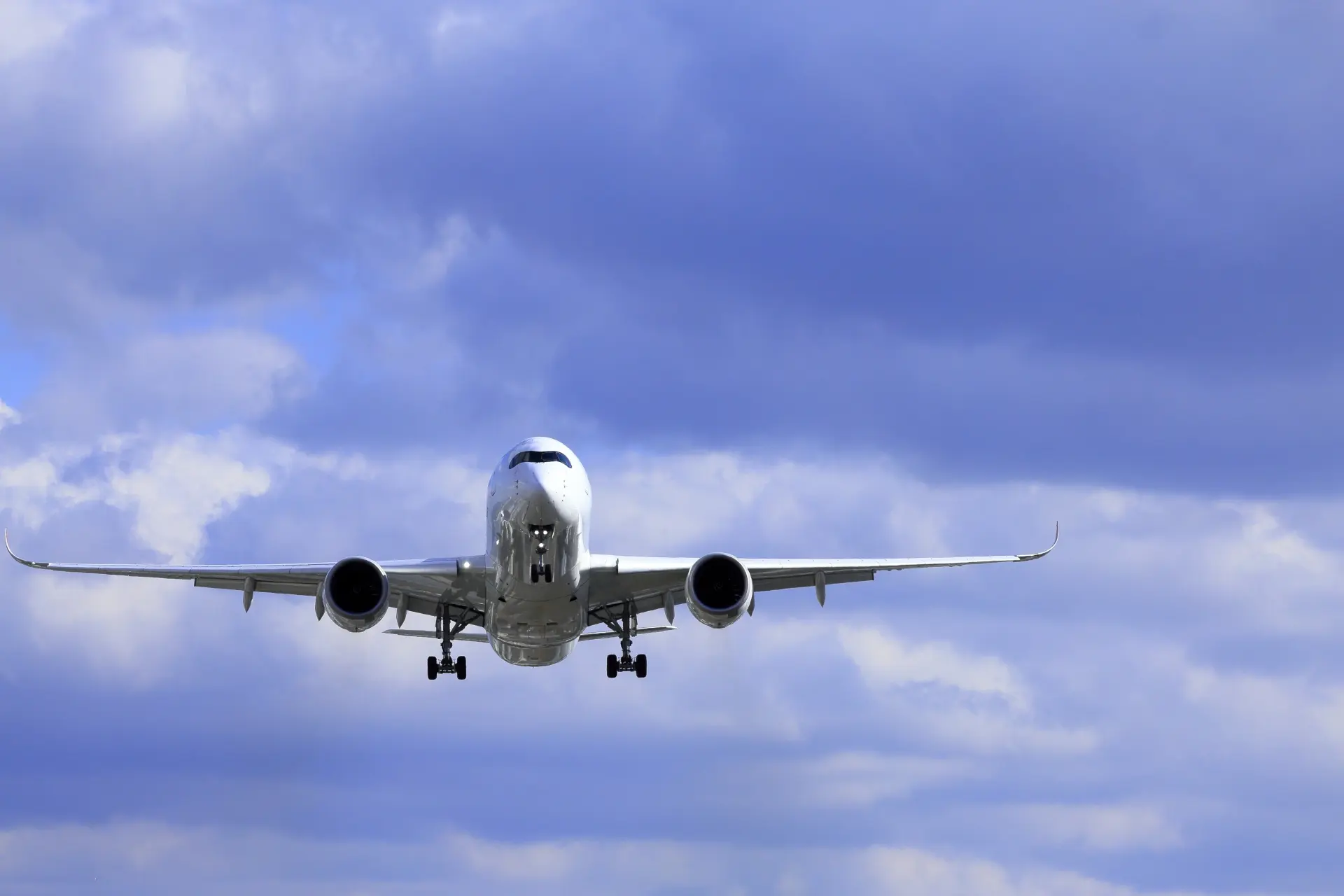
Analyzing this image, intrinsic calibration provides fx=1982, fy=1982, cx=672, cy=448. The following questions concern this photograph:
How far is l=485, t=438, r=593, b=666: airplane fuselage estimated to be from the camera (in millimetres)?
50156

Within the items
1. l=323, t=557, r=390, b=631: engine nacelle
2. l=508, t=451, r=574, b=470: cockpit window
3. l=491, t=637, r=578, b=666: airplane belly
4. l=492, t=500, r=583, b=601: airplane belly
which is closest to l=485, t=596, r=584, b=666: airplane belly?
l=491, t=637, r=578, b=666: airplane belly

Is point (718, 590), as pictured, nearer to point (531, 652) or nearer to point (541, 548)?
point (541, 548)

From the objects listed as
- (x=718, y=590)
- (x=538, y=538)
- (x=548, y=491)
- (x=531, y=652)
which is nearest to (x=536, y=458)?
(x=548, y=491)

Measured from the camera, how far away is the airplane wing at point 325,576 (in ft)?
183

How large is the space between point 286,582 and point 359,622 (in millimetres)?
6729

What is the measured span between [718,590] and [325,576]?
11.5m

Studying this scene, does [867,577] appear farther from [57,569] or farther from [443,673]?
[57,569]

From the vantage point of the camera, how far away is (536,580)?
51938 mm

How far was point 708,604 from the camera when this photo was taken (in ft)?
175

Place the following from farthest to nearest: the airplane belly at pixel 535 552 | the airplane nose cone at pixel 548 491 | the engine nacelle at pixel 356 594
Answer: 1. the engine nacelle at pixel 356 594
2. the airplane belly at pixel 535 552
3. the airplane nose cone at pixel 548 491

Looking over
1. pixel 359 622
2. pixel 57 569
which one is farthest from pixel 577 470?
pixel 57 569

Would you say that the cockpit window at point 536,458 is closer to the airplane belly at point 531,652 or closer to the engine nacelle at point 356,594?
the engine nacelle at point 356,594

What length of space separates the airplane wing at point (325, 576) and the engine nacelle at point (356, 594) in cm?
127

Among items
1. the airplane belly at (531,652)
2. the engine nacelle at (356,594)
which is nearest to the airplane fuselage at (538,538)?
the airplane belly at (531,652)
